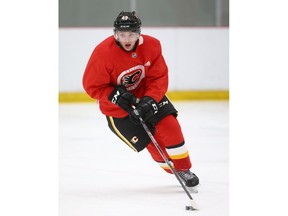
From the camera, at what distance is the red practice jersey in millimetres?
2893

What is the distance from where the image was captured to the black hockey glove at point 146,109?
2.85 m

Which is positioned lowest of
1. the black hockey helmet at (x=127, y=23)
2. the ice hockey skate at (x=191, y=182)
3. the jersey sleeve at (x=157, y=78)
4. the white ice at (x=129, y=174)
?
the white ice at (x=129, y=174)

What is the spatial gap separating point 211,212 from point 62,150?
1700 millimetres

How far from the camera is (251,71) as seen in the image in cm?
225

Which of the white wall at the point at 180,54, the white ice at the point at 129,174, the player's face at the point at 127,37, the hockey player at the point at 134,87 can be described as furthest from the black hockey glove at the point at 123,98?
the white wall at the point at 180,54

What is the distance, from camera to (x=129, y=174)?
351 centimetres

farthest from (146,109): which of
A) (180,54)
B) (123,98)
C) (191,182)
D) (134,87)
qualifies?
(180,54)

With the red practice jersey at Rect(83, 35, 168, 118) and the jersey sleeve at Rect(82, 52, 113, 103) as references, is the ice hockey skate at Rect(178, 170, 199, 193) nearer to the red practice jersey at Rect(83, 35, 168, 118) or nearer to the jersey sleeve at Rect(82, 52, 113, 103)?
the red practice jersey at Rect(83, 35, 168, 118)

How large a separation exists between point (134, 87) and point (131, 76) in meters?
0.10

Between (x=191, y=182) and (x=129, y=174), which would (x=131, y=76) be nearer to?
(x=191, y=182)

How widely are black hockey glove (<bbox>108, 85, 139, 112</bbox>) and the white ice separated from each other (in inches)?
16.6

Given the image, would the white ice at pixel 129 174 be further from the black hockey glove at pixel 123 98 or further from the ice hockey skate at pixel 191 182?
the black hockey glove at pixel 123 98

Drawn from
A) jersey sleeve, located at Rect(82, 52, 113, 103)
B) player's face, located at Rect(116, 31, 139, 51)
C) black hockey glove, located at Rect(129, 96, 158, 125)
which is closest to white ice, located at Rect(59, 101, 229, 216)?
black hockey glove, located at Rect(129, 96, 158, 125)

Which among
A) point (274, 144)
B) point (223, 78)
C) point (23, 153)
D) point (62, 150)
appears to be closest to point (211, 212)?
point (274, 144)
